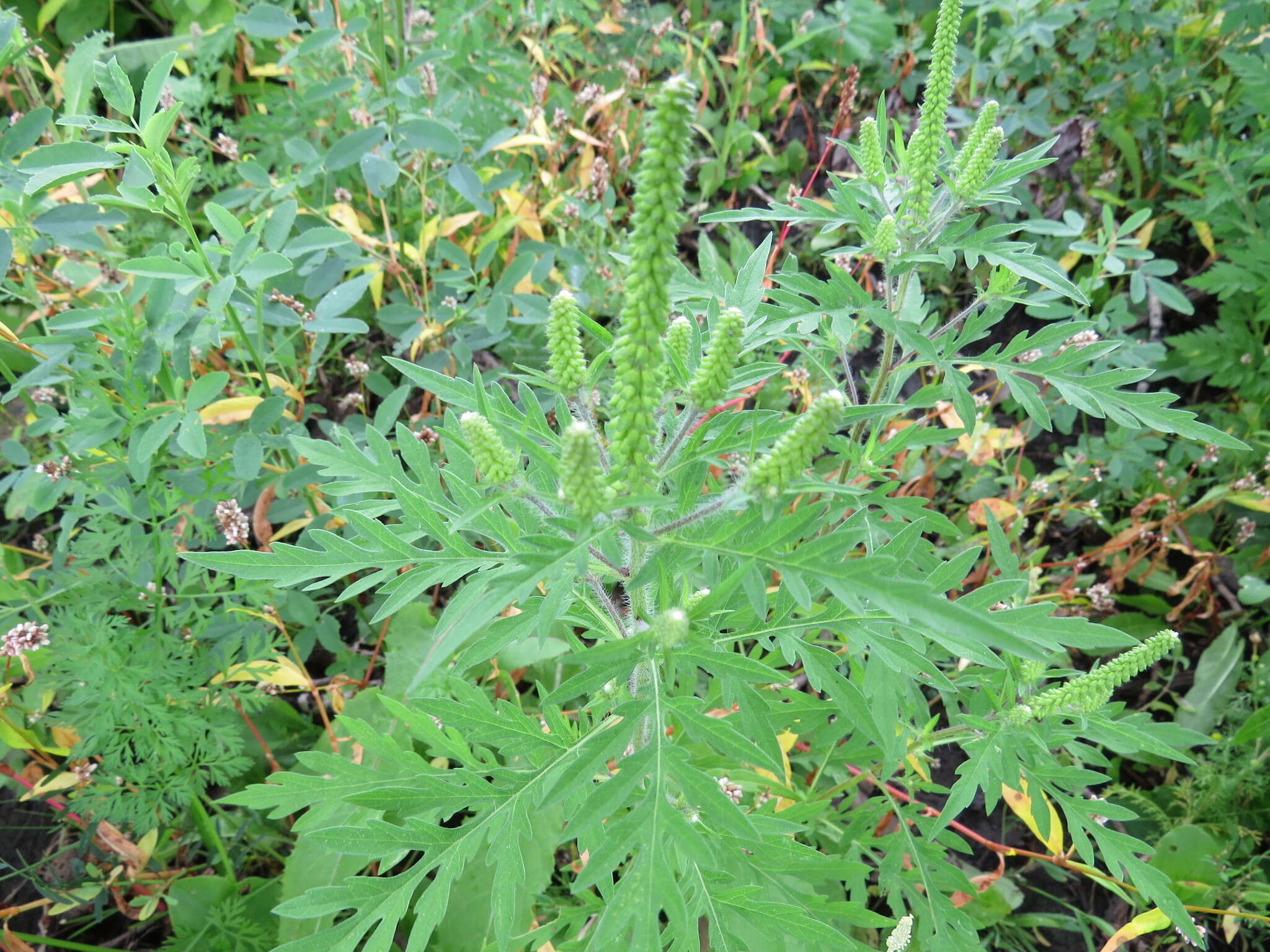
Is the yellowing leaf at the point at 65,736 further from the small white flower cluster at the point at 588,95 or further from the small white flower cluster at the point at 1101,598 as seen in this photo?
the small white flower cluster at the point at 1101,598

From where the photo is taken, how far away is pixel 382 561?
134cm

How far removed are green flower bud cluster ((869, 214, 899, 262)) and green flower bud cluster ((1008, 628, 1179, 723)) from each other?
96 centimetres

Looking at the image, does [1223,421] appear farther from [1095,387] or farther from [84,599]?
[84,599]

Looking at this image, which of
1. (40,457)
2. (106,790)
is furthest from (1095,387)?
(40,457)

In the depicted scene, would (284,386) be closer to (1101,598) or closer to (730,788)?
(730,788)

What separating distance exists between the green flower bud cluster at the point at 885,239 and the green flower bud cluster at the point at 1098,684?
0.96 metres

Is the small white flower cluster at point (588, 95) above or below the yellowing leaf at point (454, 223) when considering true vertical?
above

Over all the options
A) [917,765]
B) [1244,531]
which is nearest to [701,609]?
[917,765]

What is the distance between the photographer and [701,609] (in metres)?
1.28

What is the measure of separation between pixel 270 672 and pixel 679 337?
1578 mm

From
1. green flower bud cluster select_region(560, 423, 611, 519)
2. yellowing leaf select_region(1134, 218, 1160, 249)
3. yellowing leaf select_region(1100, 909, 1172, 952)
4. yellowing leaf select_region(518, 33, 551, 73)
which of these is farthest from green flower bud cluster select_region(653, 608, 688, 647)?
yellowing leaf select_region(1134, 218, 1160, 249)

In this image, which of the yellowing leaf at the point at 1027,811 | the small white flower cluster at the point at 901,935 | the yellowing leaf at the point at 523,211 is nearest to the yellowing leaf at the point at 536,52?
the yellowing leaf at the point at 523,211

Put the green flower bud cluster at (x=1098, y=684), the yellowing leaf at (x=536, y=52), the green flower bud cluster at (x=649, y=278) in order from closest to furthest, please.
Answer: the green flower bud cluster at (x=649, y=278)
the green flower bud cluster at (x=1098, y=684)
the yellowing leaf at (x=536, y=52)

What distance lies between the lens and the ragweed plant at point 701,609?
1.12 metres
